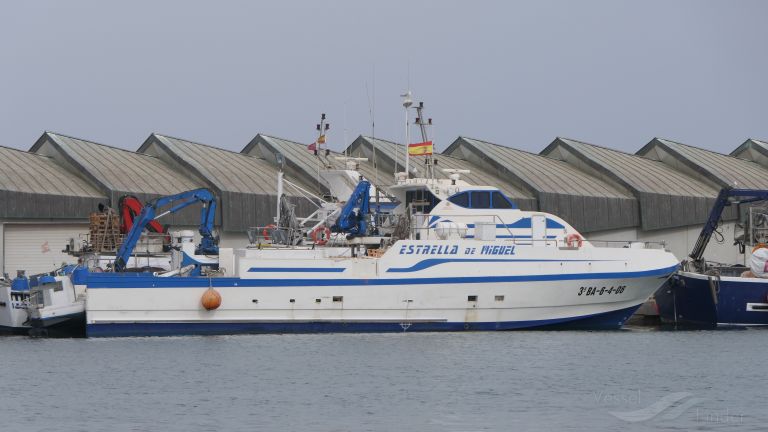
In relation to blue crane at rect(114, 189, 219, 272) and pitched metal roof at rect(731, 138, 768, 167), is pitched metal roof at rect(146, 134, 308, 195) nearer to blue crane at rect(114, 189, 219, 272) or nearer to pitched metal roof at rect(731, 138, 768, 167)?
blue crane at rect(114, 189, 219, 272)

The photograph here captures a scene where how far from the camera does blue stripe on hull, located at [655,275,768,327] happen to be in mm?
45969

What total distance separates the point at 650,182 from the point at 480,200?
2624 centimetres

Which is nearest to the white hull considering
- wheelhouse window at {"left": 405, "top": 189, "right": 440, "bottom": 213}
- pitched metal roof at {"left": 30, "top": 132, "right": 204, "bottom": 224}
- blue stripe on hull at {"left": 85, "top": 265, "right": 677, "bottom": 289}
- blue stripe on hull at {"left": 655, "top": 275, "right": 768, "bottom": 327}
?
blue stripe on hull at {"left": 85, "top": 265, "right": 677, "bottom": 289}

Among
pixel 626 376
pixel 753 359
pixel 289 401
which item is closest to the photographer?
pixel 289 401

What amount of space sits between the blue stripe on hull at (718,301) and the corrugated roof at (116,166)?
22.1 metres

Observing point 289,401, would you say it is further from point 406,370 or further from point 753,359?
point 753,359

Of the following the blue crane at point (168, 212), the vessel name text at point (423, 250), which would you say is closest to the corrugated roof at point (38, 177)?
the blue crane at point (168, 212)

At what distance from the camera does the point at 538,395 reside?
31.0 m

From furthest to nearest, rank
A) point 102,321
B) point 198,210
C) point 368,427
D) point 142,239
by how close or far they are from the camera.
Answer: point 198,210
point 142,239
point 102,321
point 368,427

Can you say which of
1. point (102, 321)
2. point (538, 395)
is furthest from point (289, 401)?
point (102, 321)

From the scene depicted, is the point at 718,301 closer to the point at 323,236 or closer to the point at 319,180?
the point at 323,236

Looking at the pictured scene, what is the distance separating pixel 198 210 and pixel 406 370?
2355 cm

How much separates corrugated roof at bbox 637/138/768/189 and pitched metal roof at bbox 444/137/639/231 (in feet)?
20.4

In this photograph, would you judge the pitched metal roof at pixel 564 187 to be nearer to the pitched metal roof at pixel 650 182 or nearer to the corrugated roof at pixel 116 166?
the pitched metal roof at pixel 650 182
